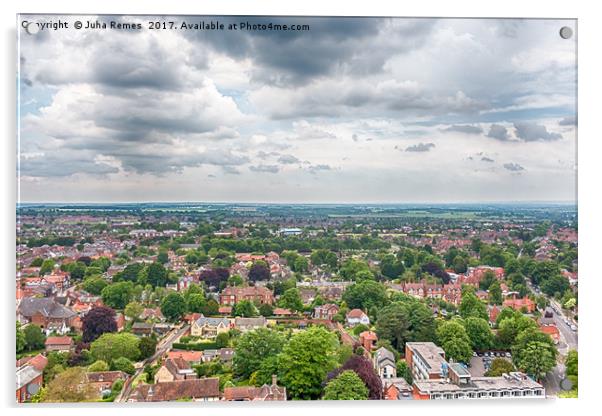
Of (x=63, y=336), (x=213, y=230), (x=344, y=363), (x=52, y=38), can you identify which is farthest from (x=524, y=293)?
(x=52, y=38)

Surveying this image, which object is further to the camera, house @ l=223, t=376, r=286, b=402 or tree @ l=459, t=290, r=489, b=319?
tree @ l=459, t=290, r=489, b=319

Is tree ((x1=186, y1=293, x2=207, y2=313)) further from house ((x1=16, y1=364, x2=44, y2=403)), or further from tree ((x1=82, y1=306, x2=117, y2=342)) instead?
house ((x1=16, y1=364, x2=44, y2=403))

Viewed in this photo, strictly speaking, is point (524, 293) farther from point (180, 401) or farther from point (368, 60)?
point (180, 401)

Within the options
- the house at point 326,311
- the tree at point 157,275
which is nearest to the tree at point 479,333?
the house at point 326,311

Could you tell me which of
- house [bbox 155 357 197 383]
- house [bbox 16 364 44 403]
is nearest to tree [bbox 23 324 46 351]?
house [bbox 16 364 44 403]

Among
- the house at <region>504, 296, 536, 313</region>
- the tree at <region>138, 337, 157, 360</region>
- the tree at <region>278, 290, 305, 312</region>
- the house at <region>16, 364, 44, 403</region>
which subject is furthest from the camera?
the tree at <region>278, 290, 305, 312</region>
